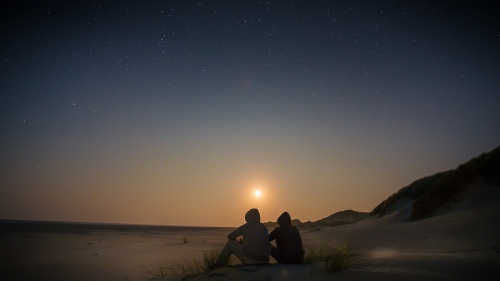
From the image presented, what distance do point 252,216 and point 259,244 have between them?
591 millimetres

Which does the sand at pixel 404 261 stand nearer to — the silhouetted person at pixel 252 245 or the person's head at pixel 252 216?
the silhouetted person at pixel 252 245

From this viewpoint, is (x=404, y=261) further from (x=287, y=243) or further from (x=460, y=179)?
(x=460, y=179)

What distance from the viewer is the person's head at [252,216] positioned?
671 centimetres

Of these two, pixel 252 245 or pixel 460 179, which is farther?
pixel 460 179

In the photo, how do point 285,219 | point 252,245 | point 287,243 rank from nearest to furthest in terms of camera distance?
1. point 252,245
2. point 287,243
3. point 285,219

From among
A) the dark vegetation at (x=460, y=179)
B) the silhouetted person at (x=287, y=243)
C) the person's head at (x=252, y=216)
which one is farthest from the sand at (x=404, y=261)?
the person's head at (x=252, y=216)

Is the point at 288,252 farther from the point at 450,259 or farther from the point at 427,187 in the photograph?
the point at 427,187

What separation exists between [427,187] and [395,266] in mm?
21099

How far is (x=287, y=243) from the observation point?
684cm

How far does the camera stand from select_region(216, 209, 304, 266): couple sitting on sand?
6.47 meters

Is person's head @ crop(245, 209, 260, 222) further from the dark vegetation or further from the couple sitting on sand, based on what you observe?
the dark vegetation

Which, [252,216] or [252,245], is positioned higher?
[252,216]

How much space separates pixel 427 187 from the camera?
934 inches

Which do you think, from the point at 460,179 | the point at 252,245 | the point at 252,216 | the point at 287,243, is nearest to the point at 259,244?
the point at 252,245
